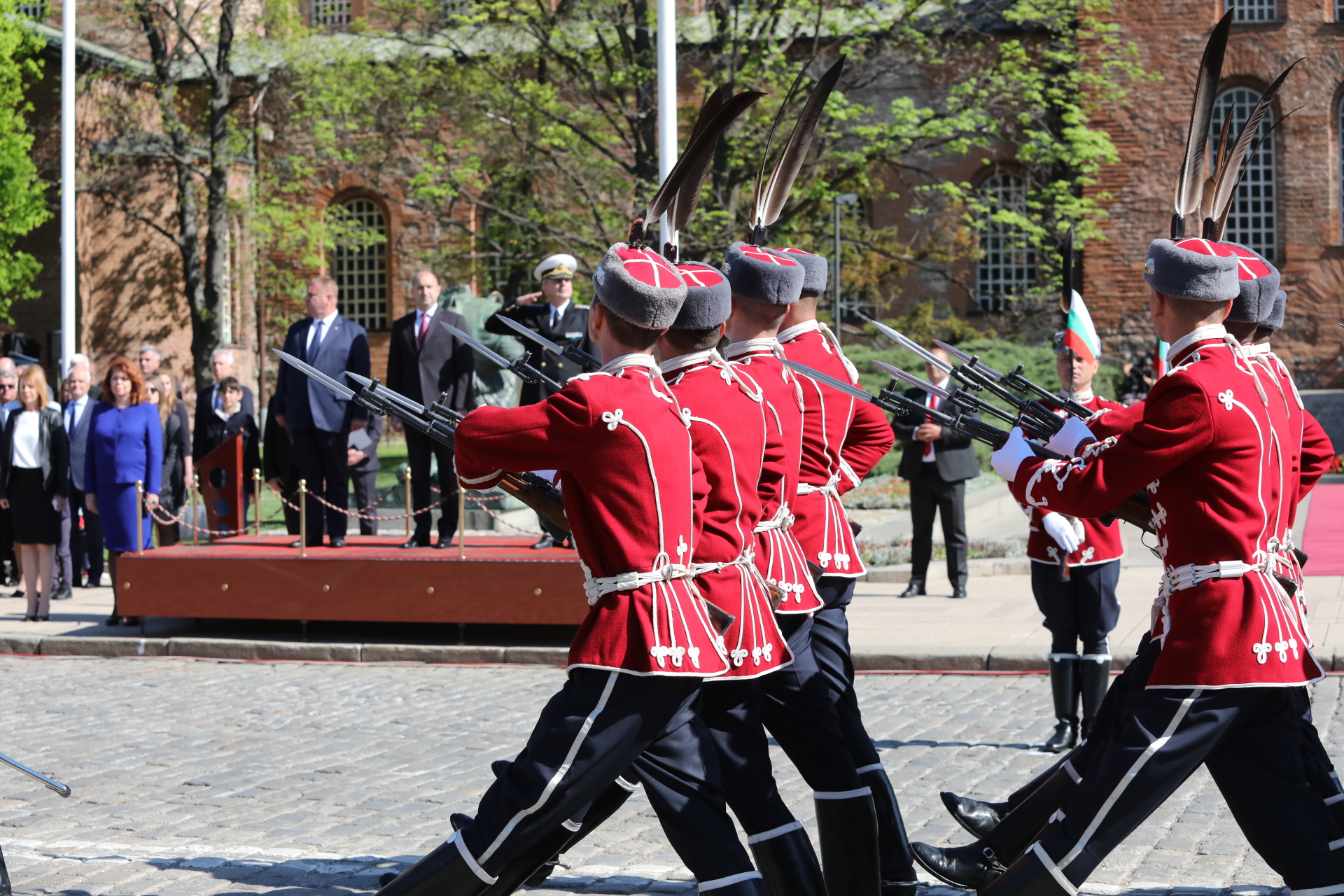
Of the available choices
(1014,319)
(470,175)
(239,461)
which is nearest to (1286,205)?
(1014,319)

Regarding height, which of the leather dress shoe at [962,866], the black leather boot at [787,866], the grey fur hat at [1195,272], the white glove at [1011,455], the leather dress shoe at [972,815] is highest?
the grey fur hat at [1195,272]

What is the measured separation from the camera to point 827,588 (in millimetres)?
5363

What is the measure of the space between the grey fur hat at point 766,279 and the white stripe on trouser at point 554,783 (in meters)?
1.62

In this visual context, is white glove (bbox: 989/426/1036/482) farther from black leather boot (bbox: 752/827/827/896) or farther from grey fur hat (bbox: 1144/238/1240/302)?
black leather boot (bbox: 752/827/827/896)

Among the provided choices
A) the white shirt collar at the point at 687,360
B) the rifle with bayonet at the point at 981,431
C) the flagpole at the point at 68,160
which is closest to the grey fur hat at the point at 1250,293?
the rifle with bayonet at the point at 981,431

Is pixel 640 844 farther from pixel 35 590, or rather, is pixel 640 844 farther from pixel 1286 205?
pixel 1286 205

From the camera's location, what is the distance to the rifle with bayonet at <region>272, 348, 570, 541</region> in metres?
4.50

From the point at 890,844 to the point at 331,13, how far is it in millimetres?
37196

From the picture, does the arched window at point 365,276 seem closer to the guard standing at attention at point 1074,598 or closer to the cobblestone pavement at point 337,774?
the cobblestone pavement at point 337,774

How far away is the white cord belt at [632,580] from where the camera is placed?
406cm

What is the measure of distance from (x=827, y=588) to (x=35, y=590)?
9.22 m

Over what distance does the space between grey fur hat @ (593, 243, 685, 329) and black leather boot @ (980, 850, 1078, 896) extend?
1.69 metres

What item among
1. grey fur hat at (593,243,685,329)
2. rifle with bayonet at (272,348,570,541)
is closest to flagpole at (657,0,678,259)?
rifle with bayonet at (272,348,570,541)

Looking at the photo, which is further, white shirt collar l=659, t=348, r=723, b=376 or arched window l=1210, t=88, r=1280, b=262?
arched window l=1210, t=88, r=1280, b=262
